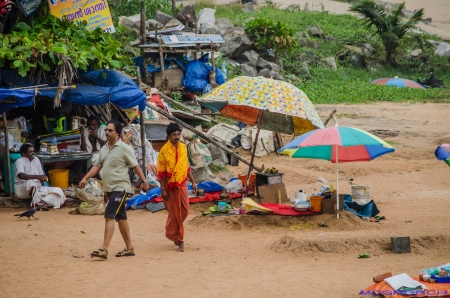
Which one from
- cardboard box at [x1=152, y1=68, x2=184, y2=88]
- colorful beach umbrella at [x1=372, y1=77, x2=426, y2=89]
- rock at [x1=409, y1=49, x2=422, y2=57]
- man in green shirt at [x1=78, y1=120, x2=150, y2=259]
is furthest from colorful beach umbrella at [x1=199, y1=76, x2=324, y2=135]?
rock at [x1=409, y1=49, x2=422, y2=57]

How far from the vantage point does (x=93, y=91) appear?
41.2 feet

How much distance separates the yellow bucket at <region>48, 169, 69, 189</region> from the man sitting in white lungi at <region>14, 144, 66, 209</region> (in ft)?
2.09

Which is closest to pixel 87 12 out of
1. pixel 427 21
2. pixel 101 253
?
pixel 101 253

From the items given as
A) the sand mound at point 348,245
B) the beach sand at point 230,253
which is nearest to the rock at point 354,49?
the beach sand at point 230,253

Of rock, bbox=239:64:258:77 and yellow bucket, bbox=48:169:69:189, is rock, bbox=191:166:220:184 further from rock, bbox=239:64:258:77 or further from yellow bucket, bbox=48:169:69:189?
rock, bbox=239:64:258:77

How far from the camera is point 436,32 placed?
1601 inches

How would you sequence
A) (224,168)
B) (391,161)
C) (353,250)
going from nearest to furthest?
(353,250) → (224,168) → (391,161)

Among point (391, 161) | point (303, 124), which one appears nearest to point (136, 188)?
point (303, 124)

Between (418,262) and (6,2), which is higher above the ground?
(6,2)

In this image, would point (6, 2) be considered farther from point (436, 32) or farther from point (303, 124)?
point (436, 32)

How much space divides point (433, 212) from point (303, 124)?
8.98ft

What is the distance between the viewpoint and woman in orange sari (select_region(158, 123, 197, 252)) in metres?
9.15

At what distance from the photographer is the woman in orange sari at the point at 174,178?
915 centimetres

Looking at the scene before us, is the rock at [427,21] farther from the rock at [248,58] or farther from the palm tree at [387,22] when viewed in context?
the rock at [248,58]
